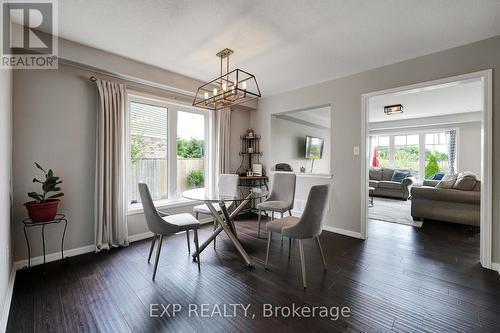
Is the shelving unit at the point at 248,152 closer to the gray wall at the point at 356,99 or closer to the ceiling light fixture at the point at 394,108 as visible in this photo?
the gray wall at the point at 356,99

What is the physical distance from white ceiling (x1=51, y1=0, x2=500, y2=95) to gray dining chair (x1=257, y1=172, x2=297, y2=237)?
1.70 m

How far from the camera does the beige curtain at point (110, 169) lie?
2.76m

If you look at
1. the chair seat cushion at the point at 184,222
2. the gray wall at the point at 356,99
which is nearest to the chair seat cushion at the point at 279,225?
the chair seat cushion at the point at 184,222

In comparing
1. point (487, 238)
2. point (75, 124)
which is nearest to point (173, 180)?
point (75, 124)

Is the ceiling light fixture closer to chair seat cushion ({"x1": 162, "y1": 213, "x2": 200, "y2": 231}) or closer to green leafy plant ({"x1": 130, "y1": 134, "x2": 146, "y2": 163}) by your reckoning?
chair seat cushion ({"x1": 162, "y1": 213, "x2": 200, "y2": 231})

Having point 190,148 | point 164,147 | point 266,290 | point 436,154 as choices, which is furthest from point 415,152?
point 164,147

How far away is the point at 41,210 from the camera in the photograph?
2.18m

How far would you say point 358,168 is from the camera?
3357 millimetres

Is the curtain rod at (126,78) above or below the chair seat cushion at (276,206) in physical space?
above

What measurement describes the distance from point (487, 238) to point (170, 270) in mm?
3502

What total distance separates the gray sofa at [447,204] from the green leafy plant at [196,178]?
4060mm

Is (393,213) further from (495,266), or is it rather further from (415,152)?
(415,152)

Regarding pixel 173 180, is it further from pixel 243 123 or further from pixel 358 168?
pixel 358 168

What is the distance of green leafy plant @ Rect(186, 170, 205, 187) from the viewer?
13.0 feet
